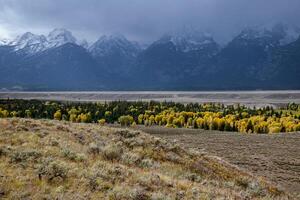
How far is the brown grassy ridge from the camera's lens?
14.2m

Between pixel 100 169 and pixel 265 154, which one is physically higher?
pixel 100 169

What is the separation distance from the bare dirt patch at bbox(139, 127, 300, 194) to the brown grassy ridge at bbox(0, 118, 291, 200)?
9217 mm

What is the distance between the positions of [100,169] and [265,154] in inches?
1163

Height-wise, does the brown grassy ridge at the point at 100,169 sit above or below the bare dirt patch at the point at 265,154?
above

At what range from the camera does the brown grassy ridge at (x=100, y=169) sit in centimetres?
1422

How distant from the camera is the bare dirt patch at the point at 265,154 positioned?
34.8 meters

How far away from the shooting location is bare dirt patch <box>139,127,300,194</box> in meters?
34.8

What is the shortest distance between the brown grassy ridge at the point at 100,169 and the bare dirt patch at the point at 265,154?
922 cm

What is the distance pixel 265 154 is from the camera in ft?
143

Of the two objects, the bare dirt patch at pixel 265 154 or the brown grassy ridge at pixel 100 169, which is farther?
the bare dirt patch at pixel 265 154

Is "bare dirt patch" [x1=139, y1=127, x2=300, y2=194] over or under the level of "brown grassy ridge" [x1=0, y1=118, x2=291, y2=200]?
under

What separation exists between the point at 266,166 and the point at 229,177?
15404mm

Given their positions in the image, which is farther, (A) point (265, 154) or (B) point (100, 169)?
(A) point (265, 154)

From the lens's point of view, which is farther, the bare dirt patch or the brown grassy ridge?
the bare dirt patch
